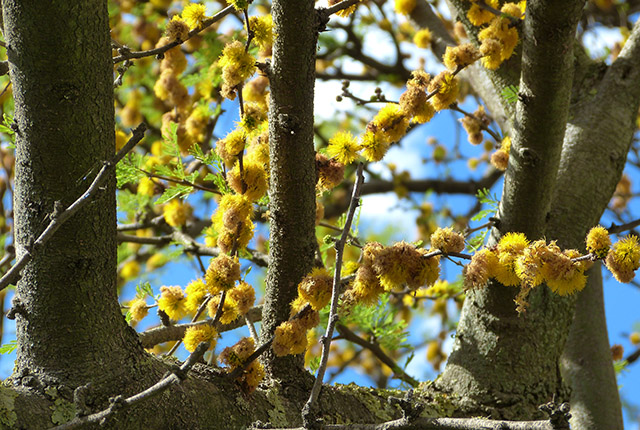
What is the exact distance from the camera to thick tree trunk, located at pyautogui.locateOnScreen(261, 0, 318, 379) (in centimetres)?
182

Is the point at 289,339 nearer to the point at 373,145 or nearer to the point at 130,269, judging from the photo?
the point at 373,145

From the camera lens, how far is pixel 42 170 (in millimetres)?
1535

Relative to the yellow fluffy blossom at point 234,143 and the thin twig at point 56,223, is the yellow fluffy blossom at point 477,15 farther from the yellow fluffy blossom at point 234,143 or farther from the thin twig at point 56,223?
the thin twig at point 56,223

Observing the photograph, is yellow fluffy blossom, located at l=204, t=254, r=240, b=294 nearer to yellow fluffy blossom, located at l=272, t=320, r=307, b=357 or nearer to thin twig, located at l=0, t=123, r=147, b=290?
yellow fluffy blossom, located at l=272, t=320, r=307, b=357

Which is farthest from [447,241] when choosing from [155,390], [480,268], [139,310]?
[139,310]

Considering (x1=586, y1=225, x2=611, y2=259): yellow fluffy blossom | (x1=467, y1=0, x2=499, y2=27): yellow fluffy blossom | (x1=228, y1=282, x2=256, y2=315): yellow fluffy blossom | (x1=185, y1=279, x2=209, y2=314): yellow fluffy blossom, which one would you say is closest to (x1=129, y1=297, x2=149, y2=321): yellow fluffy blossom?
(x1=185, y1=279, x2=209, y2=314): yellow fluffy blossom

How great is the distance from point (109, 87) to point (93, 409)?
755 millimetres

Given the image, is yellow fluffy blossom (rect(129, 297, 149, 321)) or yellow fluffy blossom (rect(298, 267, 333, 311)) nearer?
yellow fluffy blossom (rect(298, 267, 333, 311))

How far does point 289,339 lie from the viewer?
1.78m

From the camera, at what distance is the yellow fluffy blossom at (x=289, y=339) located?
178 cm

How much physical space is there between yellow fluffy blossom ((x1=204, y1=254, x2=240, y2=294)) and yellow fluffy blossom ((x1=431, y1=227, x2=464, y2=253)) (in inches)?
20.9

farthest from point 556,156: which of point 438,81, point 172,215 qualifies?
point 172,215

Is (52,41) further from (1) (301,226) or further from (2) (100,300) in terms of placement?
(1) (301,226)

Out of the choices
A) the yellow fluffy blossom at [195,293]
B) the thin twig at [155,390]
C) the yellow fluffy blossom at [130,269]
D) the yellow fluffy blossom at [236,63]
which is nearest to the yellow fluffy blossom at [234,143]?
the yellow fluffy blossom at [236,63]
